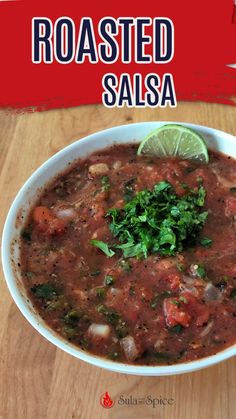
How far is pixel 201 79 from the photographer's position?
509cm

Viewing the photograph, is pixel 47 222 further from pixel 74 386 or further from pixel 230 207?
pixel 230 207

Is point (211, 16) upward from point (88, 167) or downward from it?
upward

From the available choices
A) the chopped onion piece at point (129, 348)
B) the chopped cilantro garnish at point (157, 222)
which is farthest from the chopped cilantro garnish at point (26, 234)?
the chopped onion piece at point (129, 348)

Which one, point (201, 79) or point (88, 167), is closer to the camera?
point (88, 167)

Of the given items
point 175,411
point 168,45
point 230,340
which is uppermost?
point 168,45

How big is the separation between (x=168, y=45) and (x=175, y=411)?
3217 mm

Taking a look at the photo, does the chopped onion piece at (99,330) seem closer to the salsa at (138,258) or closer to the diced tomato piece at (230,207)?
the salsa at (138,258)

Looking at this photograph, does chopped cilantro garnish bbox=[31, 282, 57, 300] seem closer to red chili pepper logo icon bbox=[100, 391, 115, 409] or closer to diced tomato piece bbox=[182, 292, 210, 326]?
red chili pepper logo icon bbox=[100, 391, 115, 409]

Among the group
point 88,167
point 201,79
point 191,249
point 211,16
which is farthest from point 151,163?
point 211,16

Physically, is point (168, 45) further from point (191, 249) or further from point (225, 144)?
point (191, 249)

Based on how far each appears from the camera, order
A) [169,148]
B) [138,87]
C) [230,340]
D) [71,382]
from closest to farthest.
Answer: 1. [230,340]
2. [71,382]
3. [169,148]
4. [138,87]

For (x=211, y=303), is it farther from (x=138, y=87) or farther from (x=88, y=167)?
(x=138, y=87)

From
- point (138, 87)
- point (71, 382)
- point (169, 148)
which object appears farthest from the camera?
point (138, 87)

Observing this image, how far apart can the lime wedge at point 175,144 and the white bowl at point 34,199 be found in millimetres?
137
